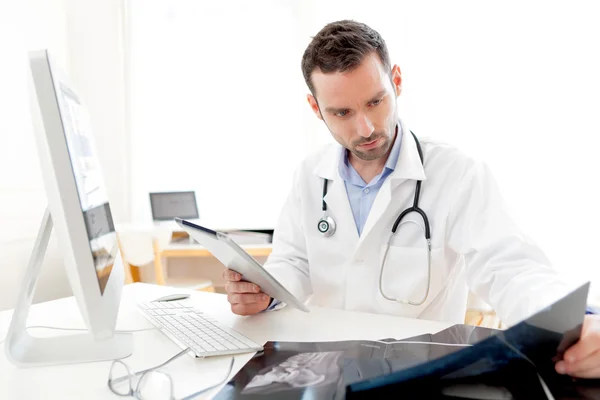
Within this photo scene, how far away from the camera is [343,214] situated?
145cm

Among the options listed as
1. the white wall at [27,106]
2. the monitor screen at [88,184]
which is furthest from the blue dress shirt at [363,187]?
the white wall at [27,106]

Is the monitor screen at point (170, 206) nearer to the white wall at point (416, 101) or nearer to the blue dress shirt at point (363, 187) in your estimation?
the white wall at point (416, 101)

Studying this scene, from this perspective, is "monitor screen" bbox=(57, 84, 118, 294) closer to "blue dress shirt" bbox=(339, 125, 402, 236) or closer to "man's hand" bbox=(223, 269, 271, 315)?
"man's hand" bbox=(223, 269, 271, 315)

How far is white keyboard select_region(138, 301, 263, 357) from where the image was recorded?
0.94m

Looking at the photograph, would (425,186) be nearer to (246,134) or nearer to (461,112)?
(461,112)

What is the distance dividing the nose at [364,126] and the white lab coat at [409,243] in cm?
14

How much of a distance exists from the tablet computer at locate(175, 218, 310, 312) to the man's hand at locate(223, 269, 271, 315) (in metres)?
0.01

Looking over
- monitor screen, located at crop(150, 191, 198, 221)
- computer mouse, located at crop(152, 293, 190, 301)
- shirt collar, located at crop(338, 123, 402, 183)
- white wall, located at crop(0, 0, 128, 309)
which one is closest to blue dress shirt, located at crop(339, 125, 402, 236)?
shirt collar, located at crop(338, 123, 402, 183)

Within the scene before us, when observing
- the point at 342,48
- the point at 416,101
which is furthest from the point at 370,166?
the point at 416,101

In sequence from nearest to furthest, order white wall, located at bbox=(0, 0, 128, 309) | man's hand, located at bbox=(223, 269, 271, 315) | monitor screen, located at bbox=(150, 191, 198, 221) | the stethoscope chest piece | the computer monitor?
the computer monitor, man's hand, located at bbox=(223, 269, 271, 315), the stethoscope chest piece, white wall, located at bbox=(0, 0, 128, 309), monitor screen, located at bbox=(150, 191, 198, 221)

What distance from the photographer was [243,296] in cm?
117

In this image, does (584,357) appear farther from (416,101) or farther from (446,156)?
(416,101)

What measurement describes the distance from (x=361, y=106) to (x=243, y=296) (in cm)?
54

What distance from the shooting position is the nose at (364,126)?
134cm
